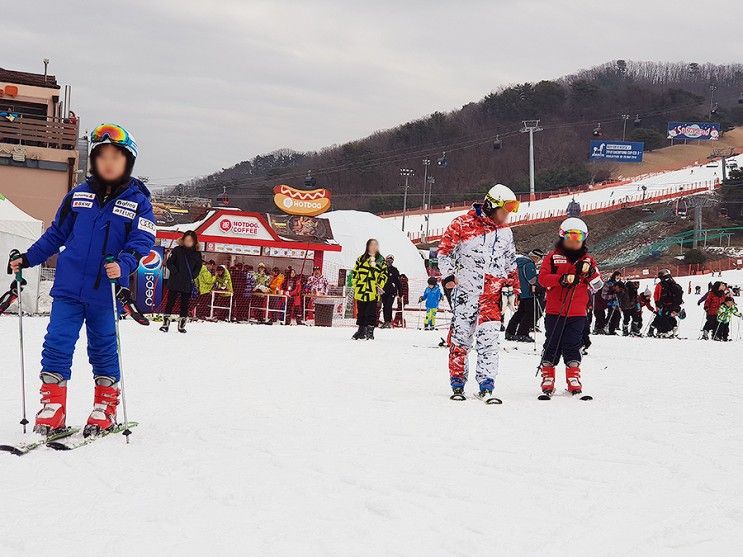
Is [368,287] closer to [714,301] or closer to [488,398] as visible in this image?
[488,398]

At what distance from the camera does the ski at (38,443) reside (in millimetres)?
4602

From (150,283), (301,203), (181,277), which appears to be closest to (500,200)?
(181,277)

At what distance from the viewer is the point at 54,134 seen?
3047 centimetres

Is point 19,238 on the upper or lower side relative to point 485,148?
lower

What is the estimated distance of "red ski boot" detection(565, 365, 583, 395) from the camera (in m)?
8.02

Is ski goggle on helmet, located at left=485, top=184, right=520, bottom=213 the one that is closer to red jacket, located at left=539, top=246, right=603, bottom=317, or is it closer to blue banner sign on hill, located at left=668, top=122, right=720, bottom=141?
red jacket, located at left=539, top=246, right=603, bottom=317

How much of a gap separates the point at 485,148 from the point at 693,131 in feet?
77.6

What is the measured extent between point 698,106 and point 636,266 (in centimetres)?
7343

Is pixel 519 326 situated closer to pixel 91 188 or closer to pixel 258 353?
pixel 258 353

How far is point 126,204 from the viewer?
17.0 feet

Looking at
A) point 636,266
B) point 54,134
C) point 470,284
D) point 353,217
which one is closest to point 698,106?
point 636,266

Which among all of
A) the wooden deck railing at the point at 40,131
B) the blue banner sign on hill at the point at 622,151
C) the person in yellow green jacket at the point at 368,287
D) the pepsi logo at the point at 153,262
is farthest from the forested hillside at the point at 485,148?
the person in yellow green jacket at the point at 368,287

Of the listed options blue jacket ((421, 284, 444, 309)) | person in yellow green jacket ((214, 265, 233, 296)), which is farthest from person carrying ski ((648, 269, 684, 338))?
person in yellow green jacket ((214, 265, 233, 296))

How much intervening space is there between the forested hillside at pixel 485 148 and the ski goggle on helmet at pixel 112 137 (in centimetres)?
8386
